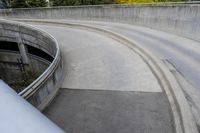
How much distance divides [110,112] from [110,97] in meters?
1.36

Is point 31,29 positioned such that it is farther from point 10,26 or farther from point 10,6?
point 10,6

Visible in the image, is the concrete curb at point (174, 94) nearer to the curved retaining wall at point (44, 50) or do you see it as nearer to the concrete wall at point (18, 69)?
the curved retaining wall at point (44, 50)

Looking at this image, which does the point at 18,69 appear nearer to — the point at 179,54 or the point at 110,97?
the point at 179,54

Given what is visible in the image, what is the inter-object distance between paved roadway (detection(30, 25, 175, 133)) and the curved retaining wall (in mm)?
536

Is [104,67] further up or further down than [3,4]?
further down

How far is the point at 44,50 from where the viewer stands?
21109 millimetres

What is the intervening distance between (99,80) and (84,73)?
1463 millimetres

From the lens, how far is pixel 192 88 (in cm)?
1085

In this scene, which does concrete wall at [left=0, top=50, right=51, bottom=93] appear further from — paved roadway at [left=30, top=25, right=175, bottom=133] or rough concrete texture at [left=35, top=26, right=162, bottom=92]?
paved roadway at [left=30, top=25, right=175, bottom=133]

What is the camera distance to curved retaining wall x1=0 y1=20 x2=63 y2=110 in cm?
926

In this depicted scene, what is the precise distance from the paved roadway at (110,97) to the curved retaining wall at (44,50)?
54 centimetres

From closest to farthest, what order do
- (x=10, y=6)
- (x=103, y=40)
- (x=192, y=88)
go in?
(x=192, y=88) → (x=103, y=40) → (x=10, y=6)

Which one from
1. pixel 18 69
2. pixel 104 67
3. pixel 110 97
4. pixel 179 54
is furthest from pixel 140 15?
pixel 110 97

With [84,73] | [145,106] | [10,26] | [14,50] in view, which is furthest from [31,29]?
[145,106]
